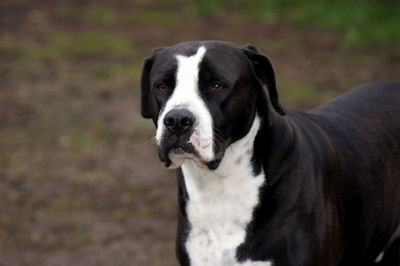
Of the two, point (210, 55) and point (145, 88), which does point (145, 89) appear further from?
point (210, 55)

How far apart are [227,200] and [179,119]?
54 cm

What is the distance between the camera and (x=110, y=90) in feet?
26.5

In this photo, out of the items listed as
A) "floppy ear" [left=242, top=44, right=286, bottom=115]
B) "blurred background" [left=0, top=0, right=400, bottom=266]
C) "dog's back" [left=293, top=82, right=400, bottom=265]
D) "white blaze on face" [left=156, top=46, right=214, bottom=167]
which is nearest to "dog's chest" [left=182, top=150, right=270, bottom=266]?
"white blaze on face" [left=156, top=46, right=214, bottom=167]

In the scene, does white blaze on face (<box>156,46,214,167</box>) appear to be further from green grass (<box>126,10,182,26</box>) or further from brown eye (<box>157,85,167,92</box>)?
green grass (<box>126,10,182,26</box>)

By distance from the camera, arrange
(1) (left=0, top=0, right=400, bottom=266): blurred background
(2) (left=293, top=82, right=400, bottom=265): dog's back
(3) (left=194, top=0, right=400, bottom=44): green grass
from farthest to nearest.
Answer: (3) (left=194, top=0, right=400, bottom=44): green grass < (1) (left=0, top=0, right=400, bottom=266): blurred background < (2) (left=293, top=82, right=400, bottom=265): dog's back

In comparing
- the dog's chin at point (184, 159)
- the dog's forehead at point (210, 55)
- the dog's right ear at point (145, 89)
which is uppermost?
the dog's forehead at point (210, 55)

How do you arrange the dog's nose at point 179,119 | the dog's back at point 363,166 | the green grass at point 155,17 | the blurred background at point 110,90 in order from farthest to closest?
the green grass at point 155,17 < the blurred background at point 110,90 < the dog's back at point 363,166 < the dog's nose at point 179,119

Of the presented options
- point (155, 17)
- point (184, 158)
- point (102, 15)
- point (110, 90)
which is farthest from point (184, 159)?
point (102, 15)

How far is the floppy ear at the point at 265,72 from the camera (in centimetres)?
322

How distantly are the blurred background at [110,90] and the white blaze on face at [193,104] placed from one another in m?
2.07

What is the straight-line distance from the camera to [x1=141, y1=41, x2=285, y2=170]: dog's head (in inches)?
116

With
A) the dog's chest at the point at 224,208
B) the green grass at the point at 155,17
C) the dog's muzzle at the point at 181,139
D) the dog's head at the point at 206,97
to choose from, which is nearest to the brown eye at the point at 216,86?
the dog's head at the point at 206,97

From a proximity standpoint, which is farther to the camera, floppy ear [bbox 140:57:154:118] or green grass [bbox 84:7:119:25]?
green grass [bbox 84:7:119:25]

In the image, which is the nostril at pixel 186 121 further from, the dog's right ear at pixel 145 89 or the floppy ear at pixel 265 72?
the dog's right ear at pixel 145 89
